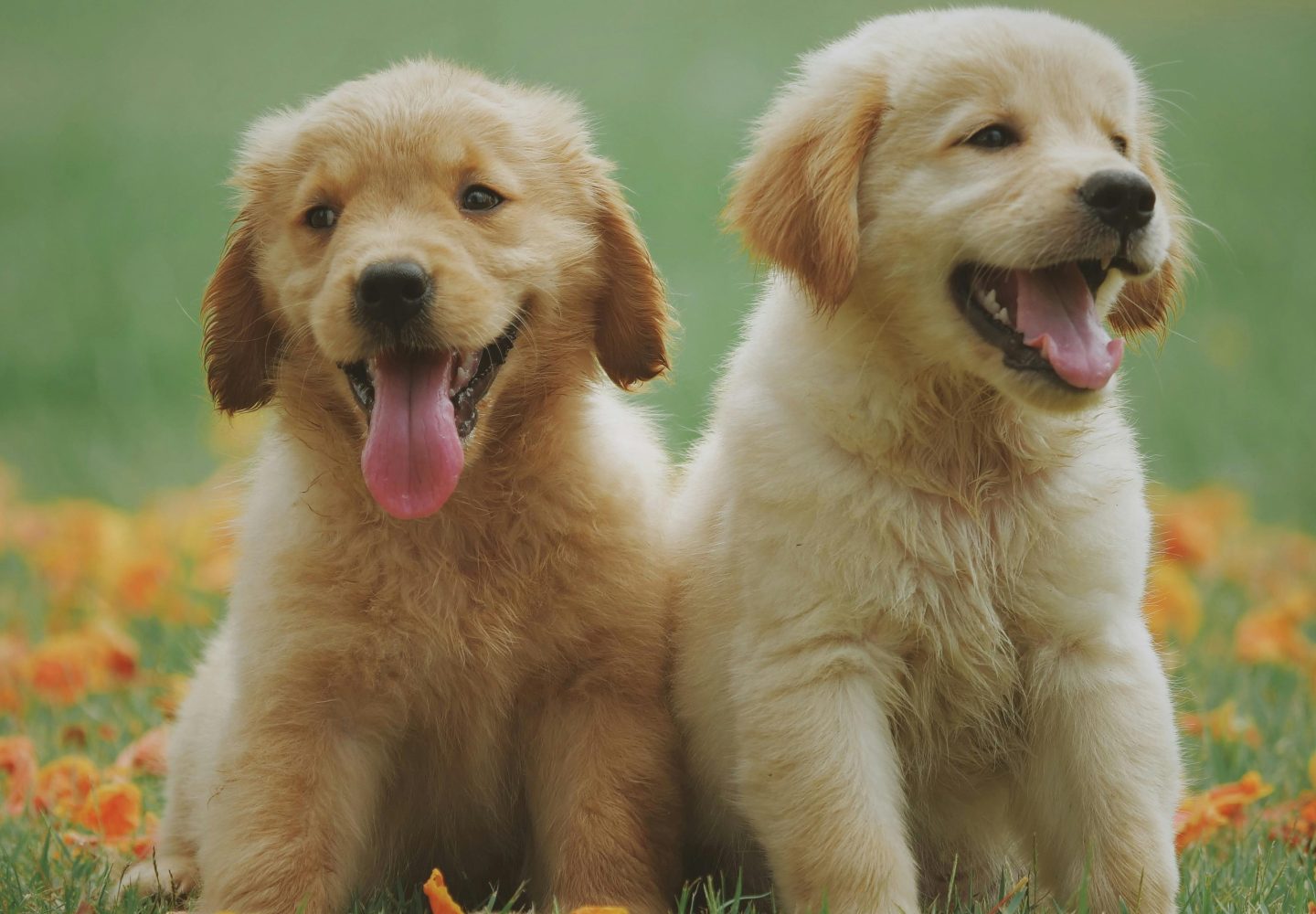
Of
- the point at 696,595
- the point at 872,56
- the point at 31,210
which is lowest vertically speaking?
the point at 31,210

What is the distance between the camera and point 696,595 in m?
3.53

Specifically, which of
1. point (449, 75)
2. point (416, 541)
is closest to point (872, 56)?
point (449, 75)

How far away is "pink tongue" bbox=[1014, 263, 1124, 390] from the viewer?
10.0 feet

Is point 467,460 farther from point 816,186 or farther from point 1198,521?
point 1198,521

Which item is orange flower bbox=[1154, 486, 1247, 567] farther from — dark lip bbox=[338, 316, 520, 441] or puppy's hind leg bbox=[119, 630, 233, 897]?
puppy's hind leg bbox=[119, 630, 233, 897]

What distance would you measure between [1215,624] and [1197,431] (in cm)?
215

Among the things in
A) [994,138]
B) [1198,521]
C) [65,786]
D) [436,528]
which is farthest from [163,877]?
[1198,521]

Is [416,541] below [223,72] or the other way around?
the other way around

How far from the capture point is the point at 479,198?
11.6 feet

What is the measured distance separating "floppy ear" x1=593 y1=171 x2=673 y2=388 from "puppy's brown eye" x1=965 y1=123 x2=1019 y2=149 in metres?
0.85

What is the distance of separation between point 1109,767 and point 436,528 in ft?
4.80

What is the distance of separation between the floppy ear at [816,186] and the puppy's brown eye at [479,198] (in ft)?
1.71

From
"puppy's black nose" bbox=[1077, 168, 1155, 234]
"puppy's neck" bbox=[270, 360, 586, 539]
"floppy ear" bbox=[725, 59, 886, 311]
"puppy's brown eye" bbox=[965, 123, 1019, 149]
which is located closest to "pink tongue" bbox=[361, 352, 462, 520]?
"puppy's neck" bbox=[270, 360, 586, 539]

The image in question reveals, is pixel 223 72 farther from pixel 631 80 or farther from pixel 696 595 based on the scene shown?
pixel 696 595
